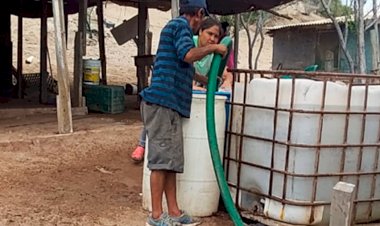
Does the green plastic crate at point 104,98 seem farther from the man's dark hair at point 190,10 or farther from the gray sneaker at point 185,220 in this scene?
the man's dark hair at point 190,10

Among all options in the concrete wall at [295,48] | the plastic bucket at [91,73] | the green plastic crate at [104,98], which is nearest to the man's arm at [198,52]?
the green plastic crate at [104,98]

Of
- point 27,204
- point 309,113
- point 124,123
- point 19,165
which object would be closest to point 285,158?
point 309,113

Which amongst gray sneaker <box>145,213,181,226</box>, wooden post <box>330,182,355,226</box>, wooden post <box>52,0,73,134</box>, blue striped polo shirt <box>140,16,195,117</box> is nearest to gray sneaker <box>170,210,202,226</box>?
gray sneaker <box>145,213,181,226</box>

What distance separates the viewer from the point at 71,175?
427 centimetres

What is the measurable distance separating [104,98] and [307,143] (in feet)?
14.3

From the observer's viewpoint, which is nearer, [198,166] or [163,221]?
[163,221]

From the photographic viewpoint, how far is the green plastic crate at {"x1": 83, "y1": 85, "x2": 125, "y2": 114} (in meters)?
7.02

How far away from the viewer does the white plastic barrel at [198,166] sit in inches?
133

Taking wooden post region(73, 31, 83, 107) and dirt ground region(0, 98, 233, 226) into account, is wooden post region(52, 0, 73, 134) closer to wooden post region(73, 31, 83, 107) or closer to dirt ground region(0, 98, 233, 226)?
dirt ground region(0, 98, 233, 226)

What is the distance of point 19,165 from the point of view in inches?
174

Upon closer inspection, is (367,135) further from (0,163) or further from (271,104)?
(0,163)

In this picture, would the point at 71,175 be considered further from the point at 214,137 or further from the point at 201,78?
the point at 214,137

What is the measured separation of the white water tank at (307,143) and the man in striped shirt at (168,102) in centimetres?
46

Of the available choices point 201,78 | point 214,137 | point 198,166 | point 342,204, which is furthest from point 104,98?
point 342,204
